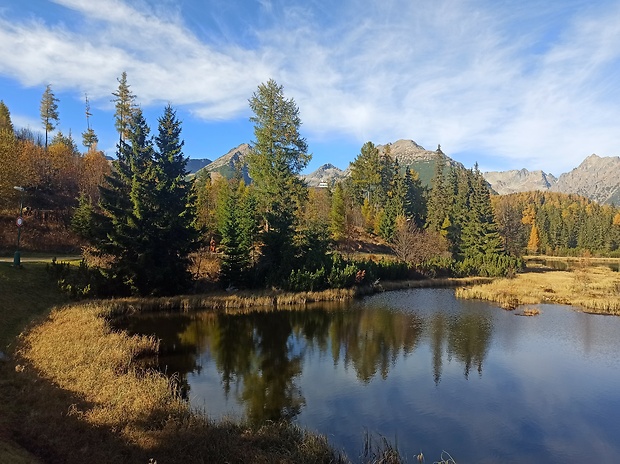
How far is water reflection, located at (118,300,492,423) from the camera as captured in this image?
18084mm

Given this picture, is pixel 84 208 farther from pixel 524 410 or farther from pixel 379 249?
pixel 379 249

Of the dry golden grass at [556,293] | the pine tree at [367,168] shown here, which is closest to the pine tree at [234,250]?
the dry golden grass at [556,293]

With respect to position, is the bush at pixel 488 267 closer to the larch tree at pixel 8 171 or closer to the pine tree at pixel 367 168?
the pine tree at pixel 367 168

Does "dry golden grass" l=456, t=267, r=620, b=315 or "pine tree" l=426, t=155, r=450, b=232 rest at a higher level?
"pine tree" l=426, t=155, r=450, b=232

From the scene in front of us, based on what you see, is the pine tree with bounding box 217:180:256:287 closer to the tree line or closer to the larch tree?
the tree line

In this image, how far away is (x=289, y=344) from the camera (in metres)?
25.5

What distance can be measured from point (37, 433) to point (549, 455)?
14.6 meters

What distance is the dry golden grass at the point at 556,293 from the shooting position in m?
38.2

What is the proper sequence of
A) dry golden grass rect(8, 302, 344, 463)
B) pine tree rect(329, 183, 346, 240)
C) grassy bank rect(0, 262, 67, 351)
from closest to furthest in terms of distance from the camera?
dry golden grass rect(8, 302, 344, 463) → grassy bank rect(0, 262, 67, 351) → pine tree rect(329, 183, 346, 240)

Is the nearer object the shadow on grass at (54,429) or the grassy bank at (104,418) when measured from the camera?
the shadow on grass at (54,429)

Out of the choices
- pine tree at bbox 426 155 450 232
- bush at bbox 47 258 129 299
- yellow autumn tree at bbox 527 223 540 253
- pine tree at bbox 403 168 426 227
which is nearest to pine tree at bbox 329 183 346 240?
pine tree at bbox 426 155 450 232

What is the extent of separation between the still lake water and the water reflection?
0.26 ft

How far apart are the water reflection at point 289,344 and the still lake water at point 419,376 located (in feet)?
0.26

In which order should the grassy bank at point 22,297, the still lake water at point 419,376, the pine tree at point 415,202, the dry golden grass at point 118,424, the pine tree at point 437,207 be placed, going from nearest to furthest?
the dry golden grass at point 118,424 < the still lake water at point 419,376 < the grassy bank at point 22,297 < the pine tree at point 437,207 < the pine tree at point 415,202
